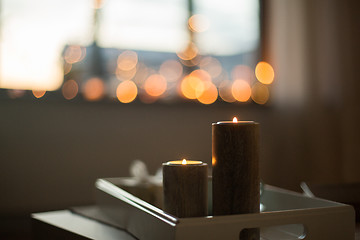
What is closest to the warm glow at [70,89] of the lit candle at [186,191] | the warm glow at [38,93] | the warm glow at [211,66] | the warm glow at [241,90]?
the warm glow at [38,93]

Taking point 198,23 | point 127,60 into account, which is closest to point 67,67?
point 127,60

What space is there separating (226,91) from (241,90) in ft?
0.48

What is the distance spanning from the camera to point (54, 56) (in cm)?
268

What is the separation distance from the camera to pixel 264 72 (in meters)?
3.26

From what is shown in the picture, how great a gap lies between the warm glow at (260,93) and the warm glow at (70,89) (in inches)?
52.2

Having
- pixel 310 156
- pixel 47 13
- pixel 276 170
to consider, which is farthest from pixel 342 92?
pixel 47 13

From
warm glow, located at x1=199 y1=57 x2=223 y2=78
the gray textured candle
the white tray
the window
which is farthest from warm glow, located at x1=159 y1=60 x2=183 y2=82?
the gray textured candle

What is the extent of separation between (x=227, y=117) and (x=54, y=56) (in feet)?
4.14

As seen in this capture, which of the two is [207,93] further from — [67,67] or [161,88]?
[67,67]

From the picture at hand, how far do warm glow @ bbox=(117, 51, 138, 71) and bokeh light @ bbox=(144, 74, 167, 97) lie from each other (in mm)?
153

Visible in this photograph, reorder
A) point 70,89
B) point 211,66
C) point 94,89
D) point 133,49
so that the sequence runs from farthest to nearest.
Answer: point 211,66 → point 133,49 → point 94,89 → point 70,89

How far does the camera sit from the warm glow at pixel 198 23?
9.91ft

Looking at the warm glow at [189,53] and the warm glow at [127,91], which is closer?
the warm glow at [127,91]

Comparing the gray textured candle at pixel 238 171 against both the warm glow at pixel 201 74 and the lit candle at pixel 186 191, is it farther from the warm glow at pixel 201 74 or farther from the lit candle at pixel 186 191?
the warm glow at pixel 201 74
